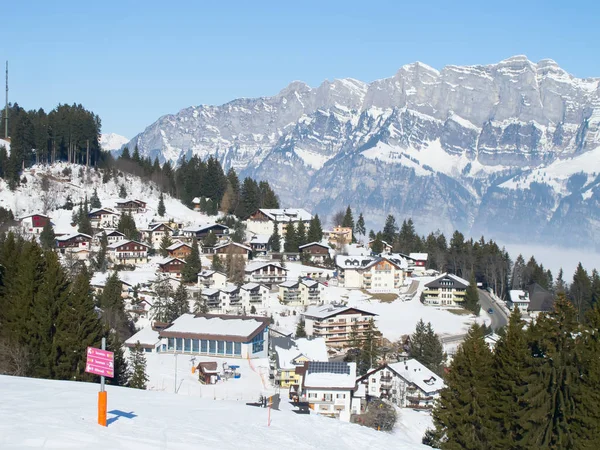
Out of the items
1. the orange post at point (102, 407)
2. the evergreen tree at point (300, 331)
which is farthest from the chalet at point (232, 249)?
the orange post at point (102, 407)

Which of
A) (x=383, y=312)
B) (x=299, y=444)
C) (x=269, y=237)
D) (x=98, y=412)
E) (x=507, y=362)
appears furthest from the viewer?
(x=269, y=237)

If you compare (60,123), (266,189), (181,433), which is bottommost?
(181,433)

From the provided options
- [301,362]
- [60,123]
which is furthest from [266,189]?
[301,362]

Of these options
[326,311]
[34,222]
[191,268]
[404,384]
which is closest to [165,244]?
[191,268]

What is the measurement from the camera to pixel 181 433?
683 inches

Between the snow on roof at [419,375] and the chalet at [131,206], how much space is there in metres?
50.5

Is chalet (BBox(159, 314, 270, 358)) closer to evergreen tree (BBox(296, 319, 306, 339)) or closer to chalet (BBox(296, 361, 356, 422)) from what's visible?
chalet (BBox(296, 361, 356, 422))

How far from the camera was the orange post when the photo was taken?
1664 cm

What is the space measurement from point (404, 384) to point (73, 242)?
1712 inches

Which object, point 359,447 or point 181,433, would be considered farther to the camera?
point 359,447

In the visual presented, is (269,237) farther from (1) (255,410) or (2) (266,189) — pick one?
(1) (255,410)

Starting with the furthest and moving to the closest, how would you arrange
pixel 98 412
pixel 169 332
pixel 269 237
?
pixel 269 237 → pixel 169 332 → pixel 98 412

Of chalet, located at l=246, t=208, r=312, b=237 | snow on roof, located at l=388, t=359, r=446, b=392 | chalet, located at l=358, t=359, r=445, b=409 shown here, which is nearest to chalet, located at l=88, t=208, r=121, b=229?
chalet, located at l=246, t=208, r=312, b=237

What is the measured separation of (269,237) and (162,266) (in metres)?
17.9
